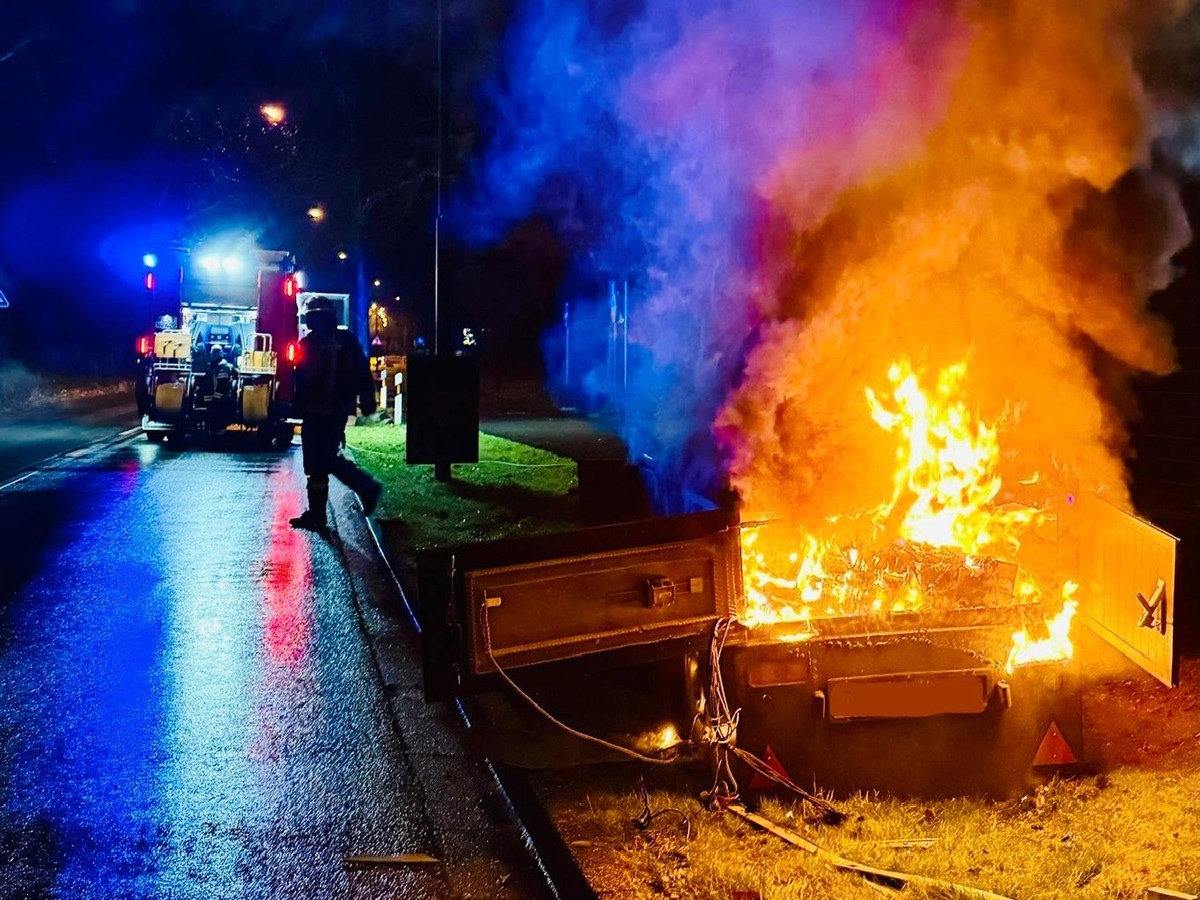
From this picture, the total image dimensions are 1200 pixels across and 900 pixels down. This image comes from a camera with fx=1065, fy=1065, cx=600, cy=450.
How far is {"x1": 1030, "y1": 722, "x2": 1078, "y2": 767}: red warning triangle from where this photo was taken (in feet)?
13.6

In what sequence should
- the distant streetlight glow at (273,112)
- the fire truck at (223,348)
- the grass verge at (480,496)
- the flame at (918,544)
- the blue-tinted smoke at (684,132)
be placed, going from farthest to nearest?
the distant streetlight glow at (273,112) < the fire truck at (223,348) < the grass verge at (480,496) < the blue-tinted smoke at (684,132) < the flame at (918,544)

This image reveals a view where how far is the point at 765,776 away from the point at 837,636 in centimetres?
60

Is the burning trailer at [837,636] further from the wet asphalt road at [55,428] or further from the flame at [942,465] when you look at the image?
the wet asphalt road at [55,428]

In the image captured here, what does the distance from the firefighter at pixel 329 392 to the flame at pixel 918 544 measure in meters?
6.06

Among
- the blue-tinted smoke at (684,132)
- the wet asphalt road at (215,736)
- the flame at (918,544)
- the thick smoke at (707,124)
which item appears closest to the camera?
the wet asphalt road at (215,736)

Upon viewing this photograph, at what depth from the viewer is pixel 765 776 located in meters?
4.04

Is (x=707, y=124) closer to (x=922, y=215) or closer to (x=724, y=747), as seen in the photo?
(x=922, y=215)

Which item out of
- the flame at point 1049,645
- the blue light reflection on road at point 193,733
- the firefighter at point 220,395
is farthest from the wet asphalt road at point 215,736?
the firefighter at point 220,395

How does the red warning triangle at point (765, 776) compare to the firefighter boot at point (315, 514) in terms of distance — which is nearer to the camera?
the red warning triangle at point (765, 776)

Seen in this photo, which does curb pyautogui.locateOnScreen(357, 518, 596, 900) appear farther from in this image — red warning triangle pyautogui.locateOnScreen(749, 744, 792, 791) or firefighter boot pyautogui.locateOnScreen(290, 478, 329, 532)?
firefighter boot pyautogui.locateOnScreen(290, 478, 329, 532)

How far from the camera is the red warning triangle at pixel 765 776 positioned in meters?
4.04

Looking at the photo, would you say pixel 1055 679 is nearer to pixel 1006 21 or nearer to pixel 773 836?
pixel 773 836

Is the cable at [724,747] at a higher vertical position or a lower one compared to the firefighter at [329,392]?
lower

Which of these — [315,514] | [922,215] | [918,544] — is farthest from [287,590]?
[922,215]
